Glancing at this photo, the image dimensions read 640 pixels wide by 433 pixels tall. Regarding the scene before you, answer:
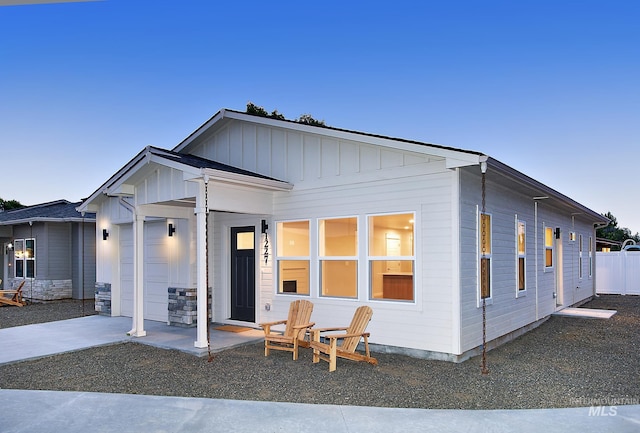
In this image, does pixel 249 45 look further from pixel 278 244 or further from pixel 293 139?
pixel 278 244

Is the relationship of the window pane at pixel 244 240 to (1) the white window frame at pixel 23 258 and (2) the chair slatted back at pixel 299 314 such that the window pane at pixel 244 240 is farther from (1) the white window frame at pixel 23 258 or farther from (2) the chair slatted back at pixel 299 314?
(1) the white window frame at pixel 23 258

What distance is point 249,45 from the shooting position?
1270 centimetres

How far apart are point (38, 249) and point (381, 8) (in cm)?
1413

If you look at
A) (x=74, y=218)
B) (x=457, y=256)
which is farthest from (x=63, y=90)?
(x=457, y=256)

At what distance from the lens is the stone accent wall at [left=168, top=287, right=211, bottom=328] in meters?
9.43

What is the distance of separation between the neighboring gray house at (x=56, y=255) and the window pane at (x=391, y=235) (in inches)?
467

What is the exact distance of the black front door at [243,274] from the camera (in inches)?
360

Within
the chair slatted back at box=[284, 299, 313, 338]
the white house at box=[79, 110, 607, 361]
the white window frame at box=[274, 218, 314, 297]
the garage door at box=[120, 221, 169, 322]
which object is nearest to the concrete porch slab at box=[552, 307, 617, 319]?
the white house at box=[79, 110, 607, 361]

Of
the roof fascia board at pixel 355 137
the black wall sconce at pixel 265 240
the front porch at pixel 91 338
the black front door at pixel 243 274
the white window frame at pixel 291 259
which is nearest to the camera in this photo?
the roof fascia board at pixel 355 137

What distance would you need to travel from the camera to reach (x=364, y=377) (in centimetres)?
582

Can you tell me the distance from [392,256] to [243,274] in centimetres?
346

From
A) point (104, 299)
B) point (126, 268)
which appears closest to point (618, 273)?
point (126, 268)

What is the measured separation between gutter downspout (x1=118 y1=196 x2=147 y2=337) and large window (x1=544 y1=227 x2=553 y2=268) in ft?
30.0

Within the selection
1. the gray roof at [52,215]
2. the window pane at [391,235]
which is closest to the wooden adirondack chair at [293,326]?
the window pane at [391,235]
